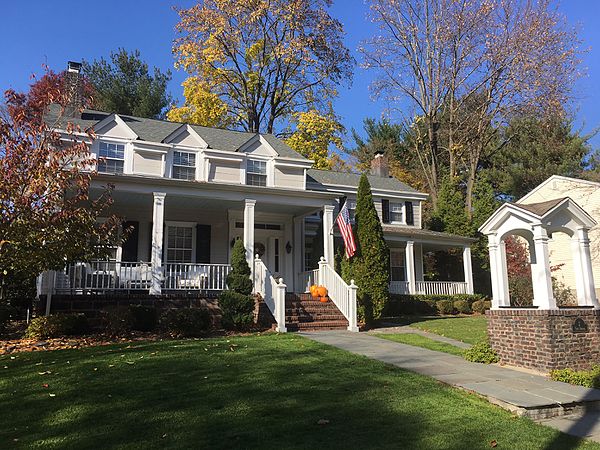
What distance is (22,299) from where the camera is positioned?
14.9 metres

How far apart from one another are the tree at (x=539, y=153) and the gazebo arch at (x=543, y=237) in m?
25.1

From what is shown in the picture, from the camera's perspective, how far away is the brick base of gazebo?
25.6 ft

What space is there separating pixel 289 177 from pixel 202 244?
4159mm

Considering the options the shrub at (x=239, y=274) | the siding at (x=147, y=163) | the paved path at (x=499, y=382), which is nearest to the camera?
the paved path at (x=499, y=382)

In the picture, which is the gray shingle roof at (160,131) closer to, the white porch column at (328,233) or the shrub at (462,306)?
the white porch column at (328,233)

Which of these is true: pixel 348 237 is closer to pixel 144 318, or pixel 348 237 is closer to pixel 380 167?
pixel 144 318

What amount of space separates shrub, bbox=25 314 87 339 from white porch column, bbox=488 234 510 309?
8.83m

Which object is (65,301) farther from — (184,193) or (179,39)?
(179,39)

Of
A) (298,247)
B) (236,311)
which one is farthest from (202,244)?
(236,311)

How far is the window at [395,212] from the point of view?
79.2 ft

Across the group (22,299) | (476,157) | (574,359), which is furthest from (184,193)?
(476,157)

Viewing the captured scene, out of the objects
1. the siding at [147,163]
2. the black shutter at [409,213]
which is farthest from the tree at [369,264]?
the black shutter at [409,213]

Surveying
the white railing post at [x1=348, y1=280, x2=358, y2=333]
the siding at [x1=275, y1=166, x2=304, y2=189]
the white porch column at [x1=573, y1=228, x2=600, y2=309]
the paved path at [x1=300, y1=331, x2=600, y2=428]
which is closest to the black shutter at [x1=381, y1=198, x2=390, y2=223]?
the siding at [x1=275, y1=166, x2=304, y2=189]

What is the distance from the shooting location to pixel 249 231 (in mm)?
14945
